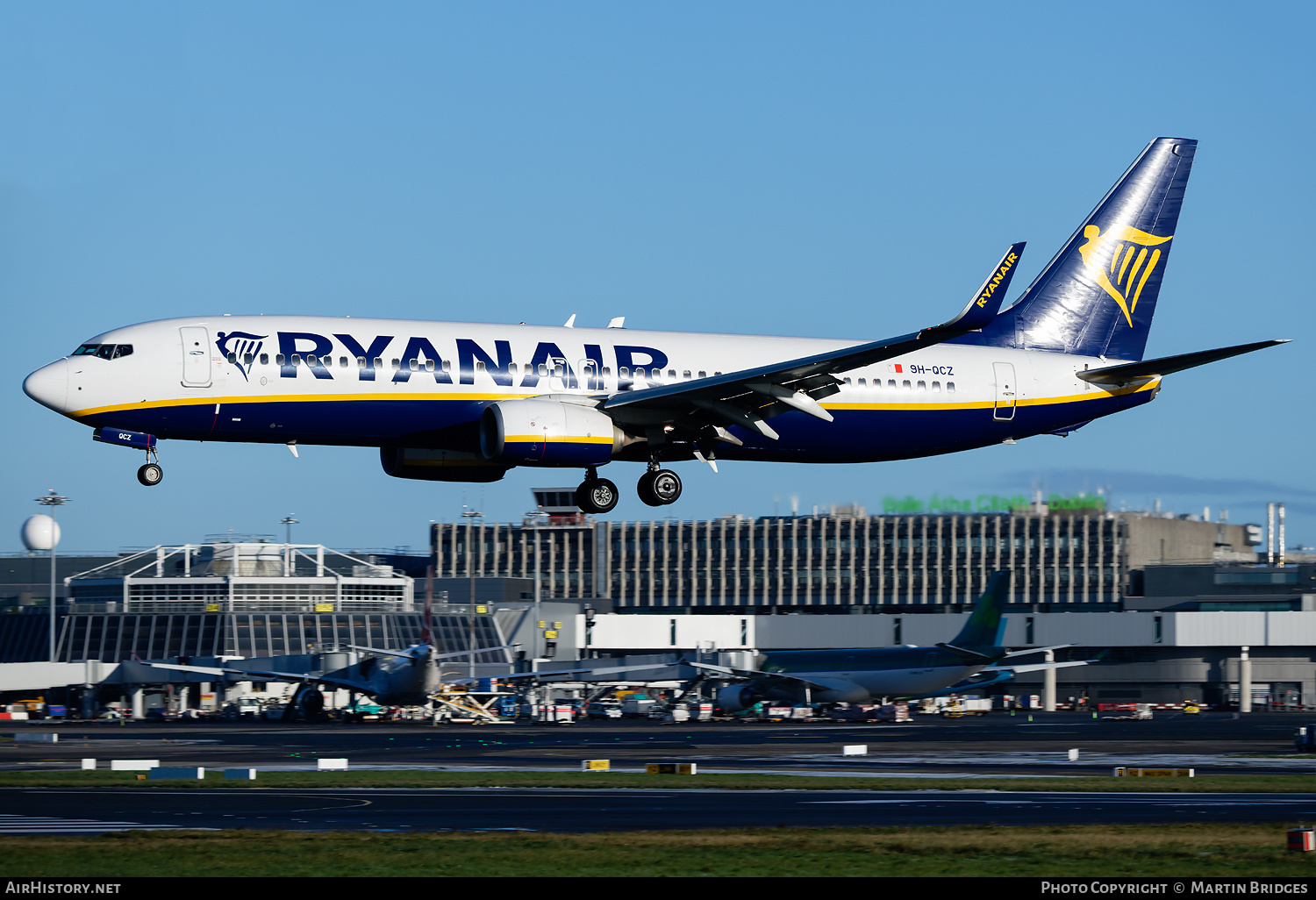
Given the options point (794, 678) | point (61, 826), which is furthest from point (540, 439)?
point (794, 678)

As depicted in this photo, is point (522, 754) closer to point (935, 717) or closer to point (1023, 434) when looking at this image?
point (1023, 434)

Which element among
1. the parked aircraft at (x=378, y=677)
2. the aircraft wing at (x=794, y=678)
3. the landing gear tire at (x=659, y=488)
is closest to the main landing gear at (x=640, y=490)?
the landing gear tire at (x=659, y=488)

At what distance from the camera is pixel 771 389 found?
4522 cm

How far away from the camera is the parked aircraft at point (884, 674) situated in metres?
95.3

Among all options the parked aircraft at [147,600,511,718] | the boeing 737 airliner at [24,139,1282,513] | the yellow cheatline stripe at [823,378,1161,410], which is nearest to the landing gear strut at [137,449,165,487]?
the boeing 737 airliner at [24,139,1282,513]

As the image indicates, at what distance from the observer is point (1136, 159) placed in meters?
58.5

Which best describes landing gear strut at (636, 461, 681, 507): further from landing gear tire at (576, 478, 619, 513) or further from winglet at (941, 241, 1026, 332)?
winglet at (941, 241, 1026, 332)

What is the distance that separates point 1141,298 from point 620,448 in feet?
76.4

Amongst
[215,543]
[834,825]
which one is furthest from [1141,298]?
[215,543]

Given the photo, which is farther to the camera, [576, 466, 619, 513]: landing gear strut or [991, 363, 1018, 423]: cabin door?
[991, 363, 1018, 423]: cabin door

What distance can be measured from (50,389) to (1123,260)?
3746 centimetres

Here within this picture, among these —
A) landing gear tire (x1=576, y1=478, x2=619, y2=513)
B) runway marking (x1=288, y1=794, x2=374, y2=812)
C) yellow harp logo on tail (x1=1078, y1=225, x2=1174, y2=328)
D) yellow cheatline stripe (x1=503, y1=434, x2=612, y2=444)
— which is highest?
yellow harp logo on tail (x1=1078, y1=225, x2=1174, y2=328)

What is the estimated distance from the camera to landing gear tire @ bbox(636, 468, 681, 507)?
47531 millimetres

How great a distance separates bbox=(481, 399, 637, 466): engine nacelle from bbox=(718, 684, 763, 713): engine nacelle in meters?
54.2
